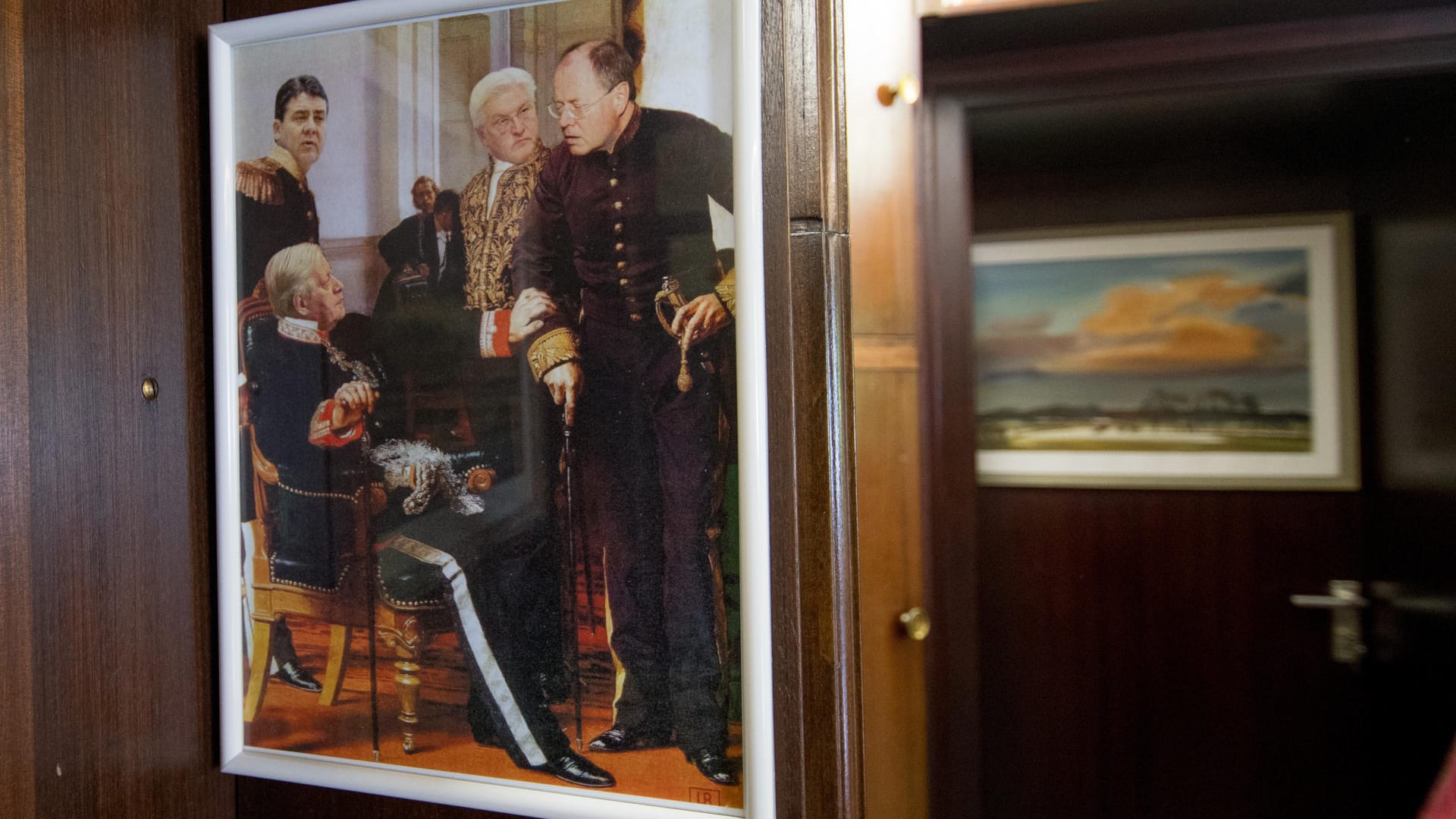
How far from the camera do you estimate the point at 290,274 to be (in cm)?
66

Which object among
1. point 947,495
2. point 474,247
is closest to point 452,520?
point 474,247

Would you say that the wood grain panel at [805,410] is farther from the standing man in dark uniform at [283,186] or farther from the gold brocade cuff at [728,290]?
the standing man in dark uniform at [283,186]

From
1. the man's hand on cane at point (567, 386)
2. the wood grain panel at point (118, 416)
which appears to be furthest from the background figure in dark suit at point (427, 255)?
the wood grain panel at point (118, 416)

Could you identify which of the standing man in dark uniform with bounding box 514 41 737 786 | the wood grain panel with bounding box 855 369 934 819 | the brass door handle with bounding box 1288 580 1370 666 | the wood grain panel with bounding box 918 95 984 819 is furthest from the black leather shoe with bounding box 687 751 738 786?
the brass door handle with bounding box 1288 580 1370 666

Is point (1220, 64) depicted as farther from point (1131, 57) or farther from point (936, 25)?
point (936, 25)

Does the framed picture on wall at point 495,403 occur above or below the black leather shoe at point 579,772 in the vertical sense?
above

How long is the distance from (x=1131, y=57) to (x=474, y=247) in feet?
3.68

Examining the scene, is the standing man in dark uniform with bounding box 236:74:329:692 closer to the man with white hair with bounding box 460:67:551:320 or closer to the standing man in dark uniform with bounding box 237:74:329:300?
the standing man in dark uniform with bounding box 237:74:329:300

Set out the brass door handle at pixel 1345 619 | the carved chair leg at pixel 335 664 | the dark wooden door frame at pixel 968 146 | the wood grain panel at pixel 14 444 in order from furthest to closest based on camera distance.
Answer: the brass door handle at pixel 1345 619, the dark wooden door frame at pixel 968 146, the carved chair leg at pixel 335 664, the wood grain panel at pixel 14 444

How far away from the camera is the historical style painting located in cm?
127

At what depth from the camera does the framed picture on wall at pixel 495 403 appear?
21.9 inches

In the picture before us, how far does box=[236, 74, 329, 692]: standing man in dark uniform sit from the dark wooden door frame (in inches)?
37.9

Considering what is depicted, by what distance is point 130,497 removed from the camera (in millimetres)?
623

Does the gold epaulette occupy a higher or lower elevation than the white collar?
higher
